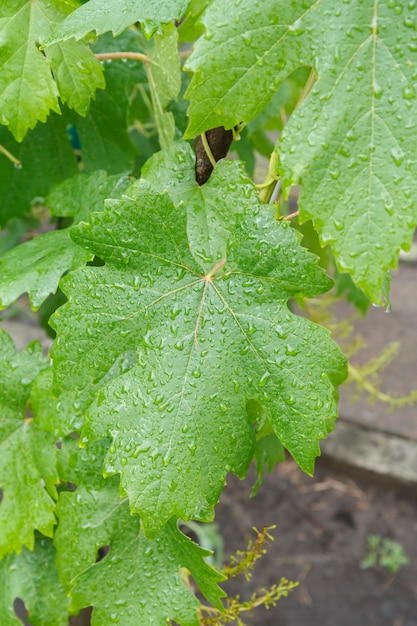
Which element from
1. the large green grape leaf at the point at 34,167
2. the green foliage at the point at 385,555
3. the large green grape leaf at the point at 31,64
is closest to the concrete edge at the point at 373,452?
the green foliage at the point at 385,555

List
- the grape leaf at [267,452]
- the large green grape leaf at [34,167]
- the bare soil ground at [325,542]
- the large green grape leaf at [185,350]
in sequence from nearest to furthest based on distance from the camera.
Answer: the large green grape leaf at [185,350] → the grape leaf at [267,452] → the large green grape leaf at [34,167] → the bare soil ground at [325,542]

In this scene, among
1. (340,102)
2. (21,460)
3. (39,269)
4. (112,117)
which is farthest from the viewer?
(112,117)

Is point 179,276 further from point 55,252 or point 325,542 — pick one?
point 325,542

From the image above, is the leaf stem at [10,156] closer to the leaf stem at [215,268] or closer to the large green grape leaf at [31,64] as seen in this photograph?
the large green grape leaf at [31,64]

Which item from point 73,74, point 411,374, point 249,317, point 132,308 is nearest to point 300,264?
point 249,317

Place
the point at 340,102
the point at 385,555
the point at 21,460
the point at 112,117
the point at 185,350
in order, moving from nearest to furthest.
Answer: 1. the point at 340,102
2. the point at 185,350
3. the point at 21,460
4. the point at 112,117
5. the point at 385,555

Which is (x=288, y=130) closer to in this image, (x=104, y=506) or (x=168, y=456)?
(x=168, y=456)

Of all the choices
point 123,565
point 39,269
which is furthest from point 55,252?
point 123,565

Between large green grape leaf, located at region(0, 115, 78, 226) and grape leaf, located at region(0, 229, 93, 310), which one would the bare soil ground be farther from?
grape leaf, located at region(0, 229, 93, 310)
